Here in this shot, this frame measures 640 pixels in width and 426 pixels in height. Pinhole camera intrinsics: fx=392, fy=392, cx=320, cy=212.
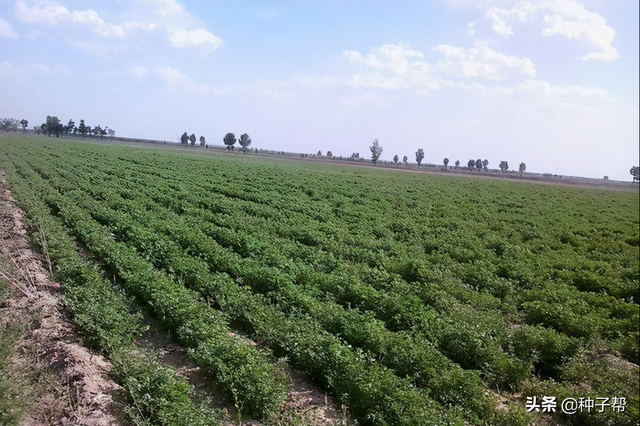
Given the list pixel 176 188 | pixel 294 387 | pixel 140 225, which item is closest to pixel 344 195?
pixel 176 188

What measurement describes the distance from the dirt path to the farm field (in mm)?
382

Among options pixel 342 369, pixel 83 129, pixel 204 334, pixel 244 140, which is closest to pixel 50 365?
pixel 204 334

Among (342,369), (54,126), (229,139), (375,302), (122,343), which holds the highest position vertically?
(54,126)

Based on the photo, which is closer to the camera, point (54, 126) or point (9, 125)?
point (9, 125)

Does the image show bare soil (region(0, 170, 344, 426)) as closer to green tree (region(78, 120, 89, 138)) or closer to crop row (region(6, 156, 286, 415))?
crop row (region(6, 156, 286, 415))

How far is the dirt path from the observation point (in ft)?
17.0

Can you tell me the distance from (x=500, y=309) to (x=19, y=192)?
19.8 meters

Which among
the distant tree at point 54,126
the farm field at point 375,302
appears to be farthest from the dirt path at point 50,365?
the distant tree at point 54,126

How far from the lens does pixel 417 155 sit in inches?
5118

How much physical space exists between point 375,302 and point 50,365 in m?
6.14

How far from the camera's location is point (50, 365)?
606 centimetres

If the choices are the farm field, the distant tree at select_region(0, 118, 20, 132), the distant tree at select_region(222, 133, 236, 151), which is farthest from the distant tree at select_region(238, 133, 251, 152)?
the farm field

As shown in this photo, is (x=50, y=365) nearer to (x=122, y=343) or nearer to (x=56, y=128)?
(x=122, y=343)

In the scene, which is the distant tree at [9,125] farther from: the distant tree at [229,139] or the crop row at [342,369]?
the crop row at [342,369]
